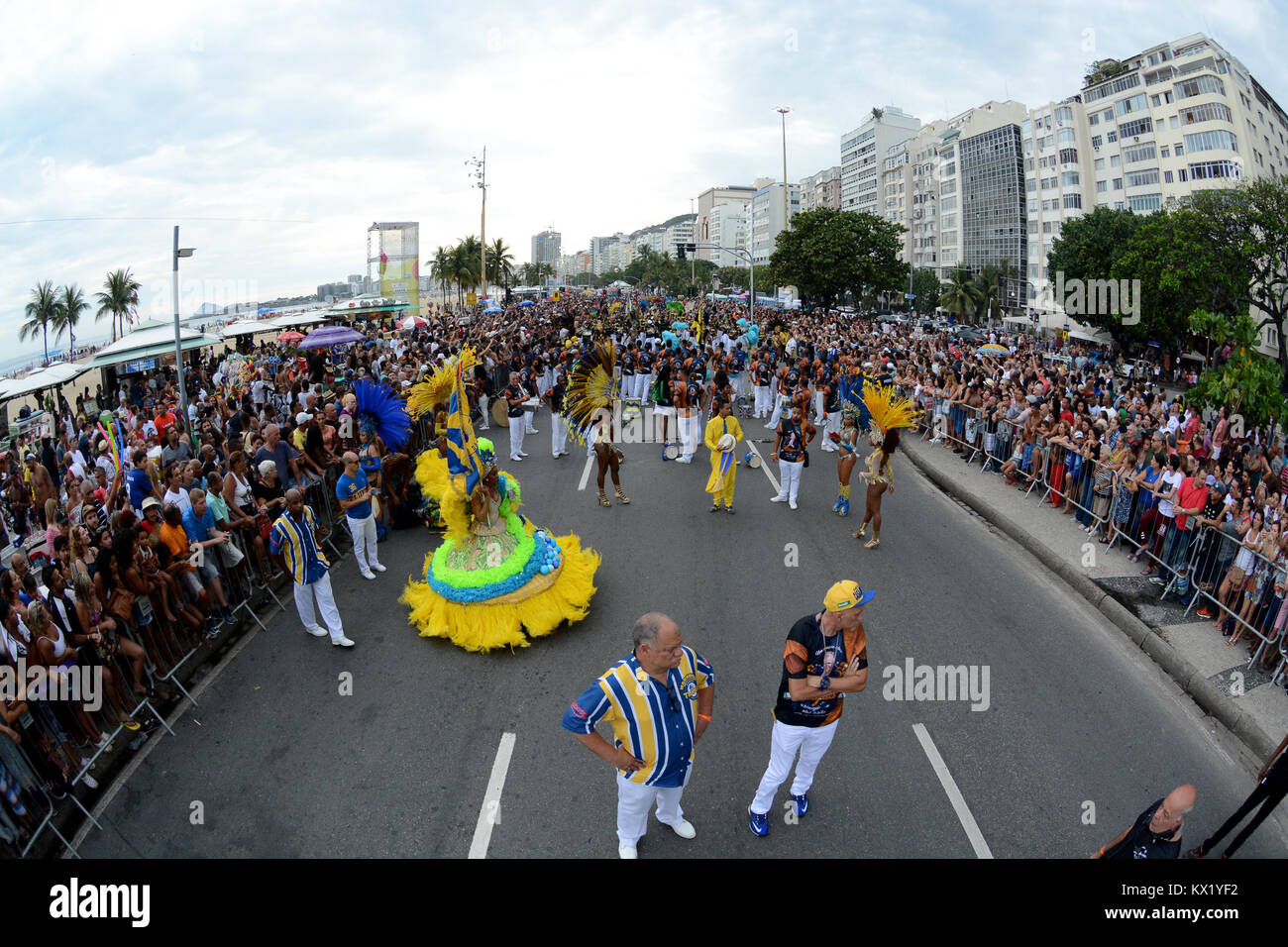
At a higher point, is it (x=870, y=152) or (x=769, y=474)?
(x=870, y=152)

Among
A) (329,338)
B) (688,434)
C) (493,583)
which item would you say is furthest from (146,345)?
(493,583)

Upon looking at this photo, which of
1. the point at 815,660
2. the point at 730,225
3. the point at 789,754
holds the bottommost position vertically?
the point at 789,754

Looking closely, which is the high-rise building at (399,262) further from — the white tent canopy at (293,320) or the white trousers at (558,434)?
the white trousers at (558,434)

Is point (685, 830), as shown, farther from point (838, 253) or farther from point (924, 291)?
point (924, 291)

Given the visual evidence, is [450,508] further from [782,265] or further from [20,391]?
[782,265]

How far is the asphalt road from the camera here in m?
4.70

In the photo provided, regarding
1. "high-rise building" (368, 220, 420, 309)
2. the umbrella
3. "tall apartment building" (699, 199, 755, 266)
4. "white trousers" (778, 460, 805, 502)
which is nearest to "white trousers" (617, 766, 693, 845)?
"white trousers" (778, 460, 805, 502)

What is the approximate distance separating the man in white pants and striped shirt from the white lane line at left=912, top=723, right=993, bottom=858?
6.42m

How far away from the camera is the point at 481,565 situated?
23.4ft

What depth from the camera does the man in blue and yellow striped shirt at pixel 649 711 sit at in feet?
12.2

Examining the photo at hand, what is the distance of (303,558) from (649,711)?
4.51 metres

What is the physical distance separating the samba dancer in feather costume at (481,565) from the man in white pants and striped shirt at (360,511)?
1.28 meters

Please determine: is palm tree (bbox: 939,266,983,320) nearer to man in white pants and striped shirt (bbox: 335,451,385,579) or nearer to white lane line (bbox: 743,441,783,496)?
white lane line (bbox: 743,441,783,496)

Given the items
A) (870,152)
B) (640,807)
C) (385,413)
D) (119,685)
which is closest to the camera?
(640,807)
